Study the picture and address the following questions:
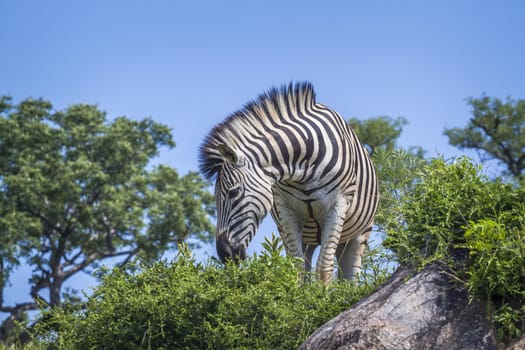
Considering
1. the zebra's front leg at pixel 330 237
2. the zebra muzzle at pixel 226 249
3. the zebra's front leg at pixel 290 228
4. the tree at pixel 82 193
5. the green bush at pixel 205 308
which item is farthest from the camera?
the tree at pixel 82 193

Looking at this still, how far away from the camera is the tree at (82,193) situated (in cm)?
3189

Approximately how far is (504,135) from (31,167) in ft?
65.7

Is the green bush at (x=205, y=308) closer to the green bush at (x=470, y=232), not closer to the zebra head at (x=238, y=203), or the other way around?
the green bush at (x=470, y=232)

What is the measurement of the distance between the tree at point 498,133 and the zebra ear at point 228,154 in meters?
27.9

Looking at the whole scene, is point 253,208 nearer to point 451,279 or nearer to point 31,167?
point 451,279

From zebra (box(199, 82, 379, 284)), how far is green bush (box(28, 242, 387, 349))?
1491mm

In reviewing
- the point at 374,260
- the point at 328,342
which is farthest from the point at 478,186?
the point at 328,342

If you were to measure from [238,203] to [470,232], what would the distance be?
10.6 ft

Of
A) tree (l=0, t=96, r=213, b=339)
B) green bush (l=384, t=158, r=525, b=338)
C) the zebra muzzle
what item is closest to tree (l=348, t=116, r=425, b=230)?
green bush (l=384, t=158, r=525, b=338)

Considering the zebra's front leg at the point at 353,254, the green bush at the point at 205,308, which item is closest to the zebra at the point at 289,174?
the zebra's front leg at the point at 353,254

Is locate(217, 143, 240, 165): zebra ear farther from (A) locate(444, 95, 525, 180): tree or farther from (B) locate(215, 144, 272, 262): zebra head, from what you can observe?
(A) locate(444, 95, 525, 180): tree

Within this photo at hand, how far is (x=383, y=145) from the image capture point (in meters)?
35.1

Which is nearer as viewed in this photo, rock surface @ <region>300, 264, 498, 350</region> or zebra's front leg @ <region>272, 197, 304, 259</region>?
rock surface @ <region>300, 264, 498, 350</region>

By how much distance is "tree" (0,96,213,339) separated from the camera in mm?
31891
